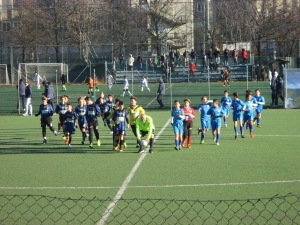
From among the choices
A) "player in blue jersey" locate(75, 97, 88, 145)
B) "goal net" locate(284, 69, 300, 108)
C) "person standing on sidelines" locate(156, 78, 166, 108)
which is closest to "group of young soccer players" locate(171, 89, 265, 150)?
"player in blue jersey" locate(75, 97, 88, 145)

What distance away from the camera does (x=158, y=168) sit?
1636 cm

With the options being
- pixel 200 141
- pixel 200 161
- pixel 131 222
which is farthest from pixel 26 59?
pixel 131 222

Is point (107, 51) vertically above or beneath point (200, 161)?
above

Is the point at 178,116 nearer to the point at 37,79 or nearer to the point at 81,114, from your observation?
the point at 81,114

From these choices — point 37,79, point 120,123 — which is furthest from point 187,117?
point 37,79

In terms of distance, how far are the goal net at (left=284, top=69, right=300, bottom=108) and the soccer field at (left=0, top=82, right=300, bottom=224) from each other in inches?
375

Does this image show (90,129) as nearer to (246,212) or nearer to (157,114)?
(246,212)

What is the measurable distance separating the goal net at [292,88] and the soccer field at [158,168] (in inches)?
375

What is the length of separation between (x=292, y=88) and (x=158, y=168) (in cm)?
2191

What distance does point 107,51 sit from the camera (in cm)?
5709

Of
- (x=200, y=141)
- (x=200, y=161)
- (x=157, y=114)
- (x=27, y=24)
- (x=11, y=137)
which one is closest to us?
(x=200, y=161)

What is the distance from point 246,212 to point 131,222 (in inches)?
85.9

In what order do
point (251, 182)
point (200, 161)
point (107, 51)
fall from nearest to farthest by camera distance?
point (251, 182) < point (200, 161) < point (107, 51)

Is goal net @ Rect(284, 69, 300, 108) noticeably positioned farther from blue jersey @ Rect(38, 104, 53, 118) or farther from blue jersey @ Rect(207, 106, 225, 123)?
blue jersey @ Rect(38, 104, 53, 118)
